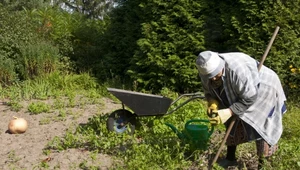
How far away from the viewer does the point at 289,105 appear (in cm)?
644

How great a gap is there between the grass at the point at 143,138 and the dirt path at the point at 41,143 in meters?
0.08

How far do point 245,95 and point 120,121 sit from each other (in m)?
2.07

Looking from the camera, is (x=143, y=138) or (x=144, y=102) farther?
(x=143, y=138)

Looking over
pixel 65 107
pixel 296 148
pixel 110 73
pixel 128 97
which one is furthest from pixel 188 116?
pixel 110 73

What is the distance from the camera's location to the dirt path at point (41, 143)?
4477mm

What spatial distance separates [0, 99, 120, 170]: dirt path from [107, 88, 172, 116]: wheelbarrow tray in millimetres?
738

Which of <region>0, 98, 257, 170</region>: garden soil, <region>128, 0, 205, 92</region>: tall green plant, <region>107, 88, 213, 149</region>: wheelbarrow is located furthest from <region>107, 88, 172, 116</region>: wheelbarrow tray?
A: <region>128, 0, 205, 92</region>: tall green plant

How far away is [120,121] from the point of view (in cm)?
519

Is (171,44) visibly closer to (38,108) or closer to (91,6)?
(38,108)

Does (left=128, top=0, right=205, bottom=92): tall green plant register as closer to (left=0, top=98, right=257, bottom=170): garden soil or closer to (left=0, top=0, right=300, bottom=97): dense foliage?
(left=0, top=0, right=300, bottom=97): dense foliage

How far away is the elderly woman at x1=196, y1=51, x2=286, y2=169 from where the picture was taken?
350 centimetres

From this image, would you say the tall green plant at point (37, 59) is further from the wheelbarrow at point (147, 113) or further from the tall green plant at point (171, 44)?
the wheelbarrow at point (147, 113)

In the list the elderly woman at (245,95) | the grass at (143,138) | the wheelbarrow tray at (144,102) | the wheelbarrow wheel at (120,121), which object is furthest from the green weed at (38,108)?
the elderly woman at (245,95)

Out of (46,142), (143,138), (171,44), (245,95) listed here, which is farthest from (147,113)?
(171,44)
